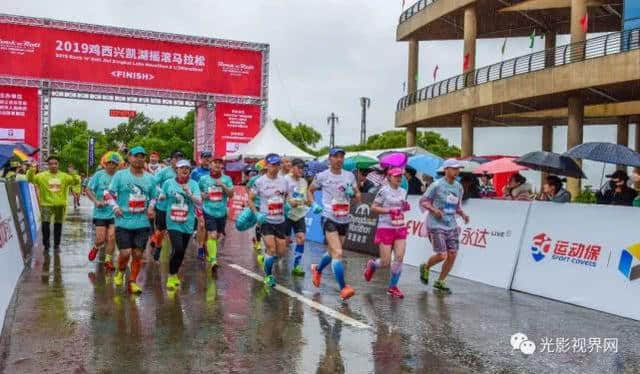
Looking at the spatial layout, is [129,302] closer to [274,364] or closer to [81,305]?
[81,305]

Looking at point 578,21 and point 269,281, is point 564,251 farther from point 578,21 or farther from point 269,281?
point 578,21

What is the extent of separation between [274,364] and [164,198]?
387cm

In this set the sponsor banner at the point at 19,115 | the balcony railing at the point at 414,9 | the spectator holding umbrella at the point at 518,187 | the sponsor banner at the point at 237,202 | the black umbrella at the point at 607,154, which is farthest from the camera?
the balcony railing at the point at 414,9

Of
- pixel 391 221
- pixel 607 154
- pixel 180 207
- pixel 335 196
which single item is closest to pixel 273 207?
pixel 335 196

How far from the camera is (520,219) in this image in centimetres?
1011

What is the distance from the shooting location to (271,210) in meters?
9.22

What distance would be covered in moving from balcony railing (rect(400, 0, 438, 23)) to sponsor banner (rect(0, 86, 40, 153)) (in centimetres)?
1891

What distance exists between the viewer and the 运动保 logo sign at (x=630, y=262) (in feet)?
26.6

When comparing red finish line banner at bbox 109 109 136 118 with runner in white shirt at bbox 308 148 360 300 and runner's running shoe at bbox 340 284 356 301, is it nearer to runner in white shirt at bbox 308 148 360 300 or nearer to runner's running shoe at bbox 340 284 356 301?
runner in white shirt at bbox 308 148 360 300

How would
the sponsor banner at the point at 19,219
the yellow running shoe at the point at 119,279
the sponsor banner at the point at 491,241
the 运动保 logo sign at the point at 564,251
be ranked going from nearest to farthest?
the 运动保 logo sign at the point at 564,251 < the yellow running shoe at the point at 119,279 < the sponsor banner at the point at 491,241 < the sponsor banner at the point at 19,219

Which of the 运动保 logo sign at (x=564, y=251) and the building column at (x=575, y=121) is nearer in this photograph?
the 运动保 logo sign at (x=564, y=251)

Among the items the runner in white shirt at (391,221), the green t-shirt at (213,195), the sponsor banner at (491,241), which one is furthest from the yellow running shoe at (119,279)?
the sponsor banner at (491,241)

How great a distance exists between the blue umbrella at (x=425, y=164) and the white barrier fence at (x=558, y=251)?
597 cm

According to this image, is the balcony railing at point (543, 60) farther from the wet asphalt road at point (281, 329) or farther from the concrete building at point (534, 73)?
the wet asphalt road at point (281, 329)
